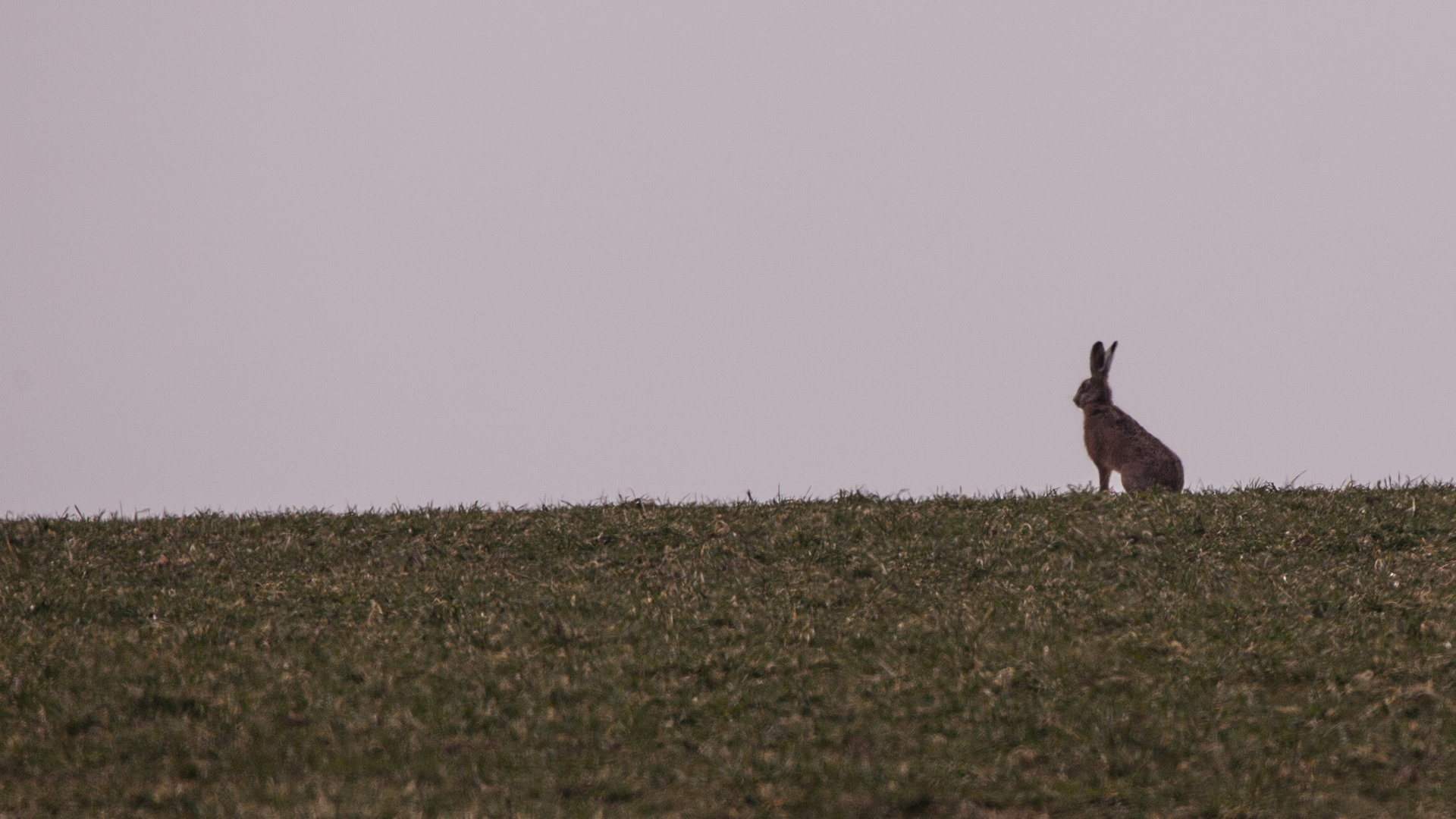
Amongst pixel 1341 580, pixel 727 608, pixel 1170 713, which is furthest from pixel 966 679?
pixel 1341 580

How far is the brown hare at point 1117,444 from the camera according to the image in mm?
16516

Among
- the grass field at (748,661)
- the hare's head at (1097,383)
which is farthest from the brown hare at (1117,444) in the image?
the grass field at (748,661)

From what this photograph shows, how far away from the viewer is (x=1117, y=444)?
1702 centimetres

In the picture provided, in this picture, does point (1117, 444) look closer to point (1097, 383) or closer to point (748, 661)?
point (1097, 383)

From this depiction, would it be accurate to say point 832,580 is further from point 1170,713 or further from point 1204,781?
point 1204,781

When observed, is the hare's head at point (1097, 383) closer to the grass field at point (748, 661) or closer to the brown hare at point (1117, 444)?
the brown hare at point (1117, 444)

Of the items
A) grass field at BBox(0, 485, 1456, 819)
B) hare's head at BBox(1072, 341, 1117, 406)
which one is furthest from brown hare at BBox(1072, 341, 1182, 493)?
Result: grass field at BBox(0, 485, 1456, 819)

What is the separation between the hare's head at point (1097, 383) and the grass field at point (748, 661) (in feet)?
10.4

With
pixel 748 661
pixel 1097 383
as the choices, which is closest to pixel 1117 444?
pixel 1097 383

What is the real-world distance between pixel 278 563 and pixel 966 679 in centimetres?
697

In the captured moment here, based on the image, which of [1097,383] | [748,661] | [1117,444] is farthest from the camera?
[1097,383]

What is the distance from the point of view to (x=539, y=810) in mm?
8133

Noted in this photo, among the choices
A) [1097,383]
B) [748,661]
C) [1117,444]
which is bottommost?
[748,661]

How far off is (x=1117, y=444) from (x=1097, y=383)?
148 centimetres
